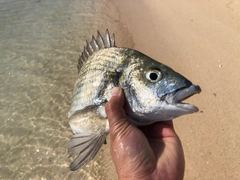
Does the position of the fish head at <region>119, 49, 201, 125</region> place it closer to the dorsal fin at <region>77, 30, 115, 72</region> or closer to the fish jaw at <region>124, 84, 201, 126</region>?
the fish jaw at <region>124, 84, 201, 126</region>

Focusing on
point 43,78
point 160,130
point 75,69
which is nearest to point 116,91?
point 160,130

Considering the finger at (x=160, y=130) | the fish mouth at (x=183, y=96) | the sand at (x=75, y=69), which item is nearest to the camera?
the fish mouth at (x=183, y=96)

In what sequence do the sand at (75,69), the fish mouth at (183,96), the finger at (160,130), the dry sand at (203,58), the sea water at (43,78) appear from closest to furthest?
the fish mouth at (183,96)
the finger at (160,130)
the dry sand at (203,58)
the sand at (75,69)
the sea water at (43,78)

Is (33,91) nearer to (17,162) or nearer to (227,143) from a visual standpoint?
(17,162)

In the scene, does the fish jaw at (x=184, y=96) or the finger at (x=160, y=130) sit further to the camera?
the finger at (x=160, y=130)

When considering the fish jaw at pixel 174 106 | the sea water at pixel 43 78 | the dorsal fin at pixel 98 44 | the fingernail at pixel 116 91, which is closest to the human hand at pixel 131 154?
the fingernail at pixel 116 91

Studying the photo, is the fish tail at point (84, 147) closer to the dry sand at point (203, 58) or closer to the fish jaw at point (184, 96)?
the fish jaw at point (184, 96)

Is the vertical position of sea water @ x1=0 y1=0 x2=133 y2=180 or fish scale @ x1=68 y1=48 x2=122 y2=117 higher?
fish scale @ x1=68 y1=48 x2=122 y2=117

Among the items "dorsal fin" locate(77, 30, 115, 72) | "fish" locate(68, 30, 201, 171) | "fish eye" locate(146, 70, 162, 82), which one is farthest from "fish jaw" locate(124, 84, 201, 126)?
"dorsal fin" locate(77, 30, 115, 72)
